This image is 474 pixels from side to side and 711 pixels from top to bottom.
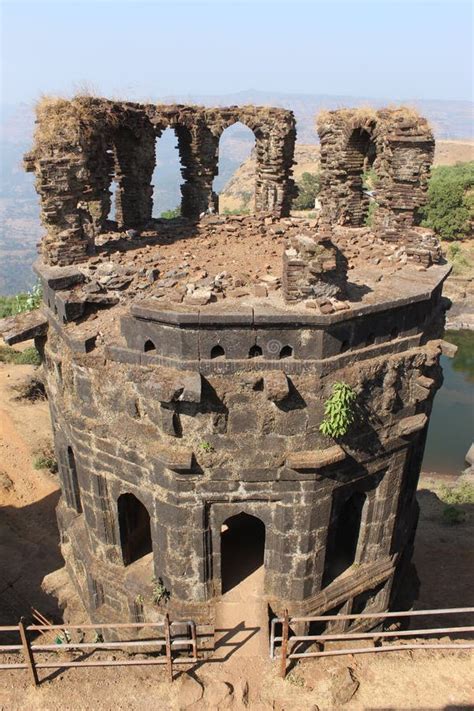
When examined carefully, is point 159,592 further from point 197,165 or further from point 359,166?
point 359,166

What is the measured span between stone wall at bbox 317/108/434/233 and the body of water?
16.2 metres

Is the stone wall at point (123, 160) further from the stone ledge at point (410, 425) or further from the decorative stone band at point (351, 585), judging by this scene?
the decorative stone band at point (351, 585)

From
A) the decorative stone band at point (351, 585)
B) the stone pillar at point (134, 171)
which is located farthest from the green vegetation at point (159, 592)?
the stone pillar at point (134, 171)

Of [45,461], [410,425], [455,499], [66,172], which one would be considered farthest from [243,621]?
[455,499]

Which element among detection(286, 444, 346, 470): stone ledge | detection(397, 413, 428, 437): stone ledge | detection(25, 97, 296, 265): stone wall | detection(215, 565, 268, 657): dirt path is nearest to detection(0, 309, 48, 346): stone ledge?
detection(25, 97, 296, 265): stone wall

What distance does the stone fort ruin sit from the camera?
8.40m

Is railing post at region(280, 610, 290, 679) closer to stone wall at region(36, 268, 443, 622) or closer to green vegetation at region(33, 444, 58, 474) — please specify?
stone wall at region(36, 268, 443, 622)

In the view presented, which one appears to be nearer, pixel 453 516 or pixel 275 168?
pixel 275 168

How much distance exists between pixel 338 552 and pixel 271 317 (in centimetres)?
594

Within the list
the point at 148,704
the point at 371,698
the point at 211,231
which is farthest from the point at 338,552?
the point at 211,231

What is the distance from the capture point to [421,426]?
995cm

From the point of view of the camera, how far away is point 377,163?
12.9 m

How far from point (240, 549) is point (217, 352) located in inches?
203

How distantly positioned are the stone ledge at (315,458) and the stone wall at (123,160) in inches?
247
